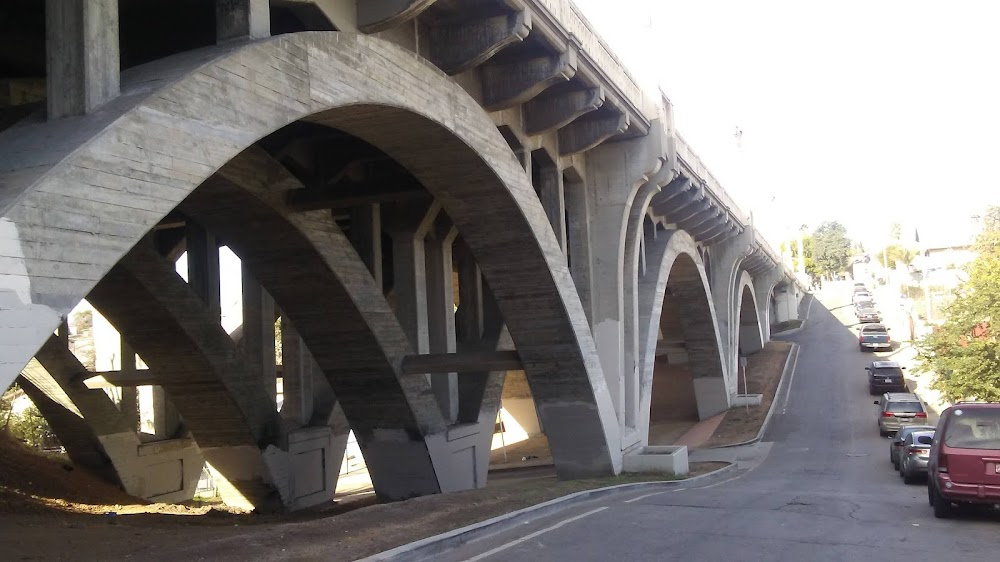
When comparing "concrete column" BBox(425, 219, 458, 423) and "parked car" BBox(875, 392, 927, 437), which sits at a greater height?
"concrete column" BBox(425, 219, 458, 423)

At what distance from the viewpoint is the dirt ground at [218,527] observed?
957cm

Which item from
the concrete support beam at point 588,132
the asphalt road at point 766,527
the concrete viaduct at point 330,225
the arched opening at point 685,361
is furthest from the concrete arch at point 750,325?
the concrete support beam at point 588,132

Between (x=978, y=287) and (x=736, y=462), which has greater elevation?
(x=978, y=287)

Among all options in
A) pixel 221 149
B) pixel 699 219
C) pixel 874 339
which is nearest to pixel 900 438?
pixel 699 219

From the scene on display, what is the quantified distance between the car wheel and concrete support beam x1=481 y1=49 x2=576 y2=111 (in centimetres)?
829

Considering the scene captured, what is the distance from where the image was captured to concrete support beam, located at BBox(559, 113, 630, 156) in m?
18.8

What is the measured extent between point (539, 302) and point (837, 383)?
32.4 m

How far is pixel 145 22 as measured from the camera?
33.4 ft

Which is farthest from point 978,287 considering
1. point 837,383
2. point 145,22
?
point 145,22

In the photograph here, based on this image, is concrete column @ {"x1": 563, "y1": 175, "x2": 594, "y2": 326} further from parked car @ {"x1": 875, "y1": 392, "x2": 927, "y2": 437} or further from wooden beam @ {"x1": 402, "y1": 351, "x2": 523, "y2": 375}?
parked car @ {"x1": 875, "y1": 392, "x2": 927, "y2": 437}

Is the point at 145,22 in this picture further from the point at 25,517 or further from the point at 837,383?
the point at 837,383

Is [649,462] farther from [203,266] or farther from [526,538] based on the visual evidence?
[203,266]

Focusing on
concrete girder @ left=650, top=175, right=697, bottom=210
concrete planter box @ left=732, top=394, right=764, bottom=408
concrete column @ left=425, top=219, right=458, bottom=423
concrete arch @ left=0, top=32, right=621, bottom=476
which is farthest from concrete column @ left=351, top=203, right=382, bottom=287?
concrete planter box @ left=732, top=394, right=764, bottom=408

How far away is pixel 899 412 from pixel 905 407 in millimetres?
260
